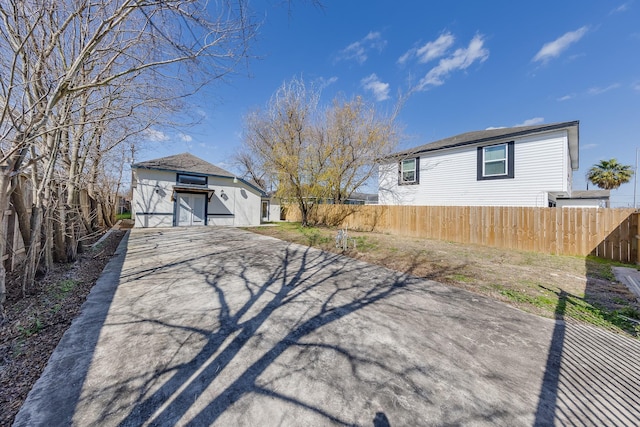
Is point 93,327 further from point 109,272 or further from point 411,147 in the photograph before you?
point 411,147

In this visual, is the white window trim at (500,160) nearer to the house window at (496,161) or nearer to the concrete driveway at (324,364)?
the house window at (496,161)

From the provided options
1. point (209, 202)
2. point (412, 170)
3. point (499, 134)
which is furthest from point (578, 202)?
point (209, 202)

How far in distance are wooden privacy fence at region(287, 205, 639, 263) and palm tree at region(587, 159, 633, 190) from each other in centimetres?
2468

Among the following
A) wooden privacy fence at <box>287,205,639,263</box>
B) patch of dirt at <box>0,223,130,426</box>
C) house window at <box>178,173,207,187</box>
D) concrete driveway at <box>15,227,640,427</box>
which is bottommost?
concrete driveway at <box>15,227,640,427</box>

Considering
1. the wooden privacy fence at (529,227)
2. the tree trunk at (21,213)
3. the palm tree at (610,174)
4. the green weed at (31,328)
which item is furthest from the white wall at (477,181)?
the palm tree at (610,174)

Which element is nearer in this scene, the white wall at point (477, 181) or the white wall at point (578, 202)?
the white wall at point (477, 181)

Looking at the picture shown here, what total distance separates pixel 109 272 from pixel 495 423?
256 inches

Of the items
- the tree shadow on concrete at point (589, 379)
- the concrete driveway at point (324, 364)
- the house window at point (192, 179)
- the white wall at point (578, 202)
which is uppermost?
the house window at point (192, 179)

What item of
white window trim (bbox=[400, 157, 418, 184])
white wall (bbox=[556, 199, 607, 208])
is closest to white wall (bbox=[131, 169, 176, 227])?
white window trim (bbox=[400, 157, 418, 184])

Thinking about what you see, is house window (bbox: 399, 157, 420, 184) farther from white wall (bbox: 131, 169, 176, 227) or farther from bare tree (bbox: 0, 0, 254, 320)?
white wall (bbox: 131, 169, 176, 227)

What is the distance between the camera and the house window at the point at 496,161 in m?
9.79

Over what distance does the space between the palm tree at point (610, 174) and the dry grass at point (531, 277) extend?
2515 centimetres

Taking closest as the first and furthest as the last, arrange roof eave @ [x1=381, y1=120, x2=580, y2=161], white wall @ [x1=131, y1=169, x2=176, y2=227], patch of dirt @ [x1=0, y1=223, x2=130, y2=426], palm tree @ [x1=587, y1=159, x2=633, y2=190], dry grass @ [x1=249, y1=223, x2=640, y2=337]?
1. patch of dirt @ [x1=0, y1=223, x2=130, y2=426]
2. dry grass @ [x1=249, y1=223, x2=640, y2=337]
3. roof eave @ [x1=381, y1=120, x2=580, y2=161]
4. white wall @ [x1=131, y1=169, x2=176, y2=227]
5. palm tree @ [x1=587, y1=159, x2=633, y2=190]

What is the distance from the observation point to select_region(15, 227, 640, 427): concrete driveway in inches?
64.9
